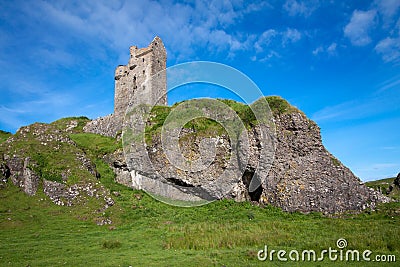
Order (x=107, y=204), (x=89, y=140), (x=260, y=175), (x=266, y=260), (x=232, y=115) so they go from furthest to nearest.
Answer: (x=89, y=140) < (x=232, y=115) < (x=260, y=175) < (x=107, y=204) < (x=266, y=260)

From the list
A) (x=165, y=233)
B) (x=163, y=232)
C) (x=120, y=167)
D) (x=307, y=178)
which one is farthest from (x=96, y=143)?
(x=307, y=178)

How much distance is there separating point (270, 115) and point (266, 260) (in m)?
18.1

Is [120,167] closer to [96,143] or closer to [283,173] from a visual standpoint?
[96,143]

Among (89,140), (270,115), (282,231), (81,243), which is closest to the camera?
(81,243)

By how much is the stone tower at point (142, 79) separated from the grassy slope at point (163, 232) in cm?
1433

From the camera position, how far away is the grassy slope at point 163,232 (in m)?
13.6

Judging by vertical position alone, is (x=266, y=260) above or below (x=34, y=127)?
below

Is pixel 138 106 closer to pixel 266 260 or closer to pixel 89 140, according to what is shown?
pixel 89 140

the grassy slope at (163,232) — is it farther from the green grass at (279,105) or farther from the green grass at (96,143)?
the green grass at (279,105)

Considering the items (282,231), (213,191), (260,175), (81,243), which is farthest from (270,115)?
(81,243)

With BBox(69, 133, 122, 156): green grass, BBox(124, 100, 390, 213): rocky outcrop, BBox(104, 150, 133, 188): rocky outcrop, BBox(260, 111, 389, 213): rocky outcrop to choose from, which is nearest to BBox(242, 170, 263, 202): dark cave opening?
BBox(124, 100, 390, 213): rocky outcrop

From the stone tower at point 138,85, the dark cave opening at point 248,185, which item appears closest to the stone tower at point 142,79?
the stone tower at point 138,85

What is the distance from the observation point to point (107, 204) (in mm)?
23172

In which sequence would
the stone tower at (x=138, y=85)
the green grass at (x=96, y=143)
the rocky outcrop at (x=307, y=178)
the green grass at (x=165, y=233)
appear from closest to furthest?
the green grass at (x=165, y=233)
the rocky outcrop at (x=307, y=178)
the green grass at (x=96, y=143)
the stone tower at (x=138, y=85)
